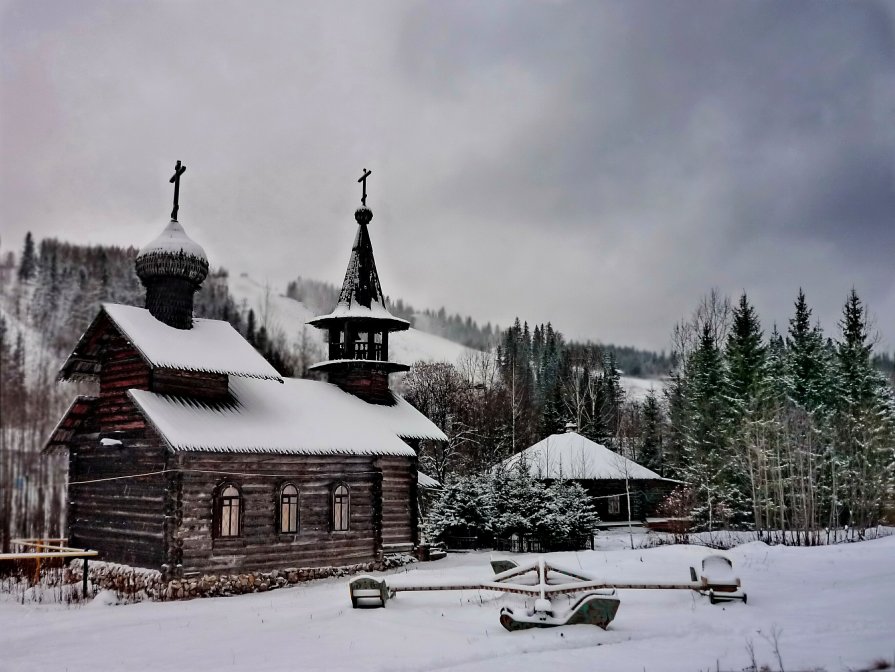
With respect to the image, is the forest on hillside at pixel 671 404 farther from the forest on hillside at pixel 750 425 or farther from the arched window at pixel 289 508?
the arched window at pixel 289 508

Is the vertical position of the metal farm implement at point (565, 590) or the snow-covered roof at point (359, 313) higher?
the snow-covered roof at point (359, 313)

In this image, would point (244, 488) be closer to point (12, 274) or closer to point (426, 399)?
point (12, 274)

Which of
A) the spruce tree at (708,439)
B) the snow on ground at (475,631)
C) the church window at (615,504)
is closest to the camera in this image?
the snow on ground at (475,631)

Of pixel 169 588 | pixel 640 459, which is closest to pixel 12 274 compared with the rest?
pixel 169 588

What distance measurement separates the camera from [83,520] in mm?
22922

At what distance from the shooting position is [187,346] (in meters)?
22.5

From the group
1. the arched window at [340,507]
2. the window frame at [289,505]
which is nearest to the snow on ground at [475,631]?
the window frame at [289,505]

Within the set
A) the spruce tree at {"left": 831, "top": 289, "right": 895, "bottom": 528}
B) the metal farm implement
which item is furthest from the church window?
the metal farm implement

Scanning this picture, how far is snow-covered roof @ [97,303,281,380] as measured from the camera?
21266mm

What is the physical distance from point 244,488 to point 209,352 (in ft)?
14.4

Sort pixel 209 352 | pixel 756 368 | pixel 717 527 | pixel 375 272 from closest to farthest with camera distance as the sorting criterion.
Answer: pixel 209 352 → pixel 375 272 → pixel 717 527 → pixel 756 368

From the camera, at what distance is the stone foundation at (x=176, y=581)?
19.2 meters

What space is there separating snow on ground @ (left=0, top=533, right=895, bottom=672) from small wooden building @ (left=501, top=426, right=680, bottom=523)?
21003 millimetres

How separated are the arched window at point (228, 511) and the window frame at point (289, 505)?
1320 millimetres
